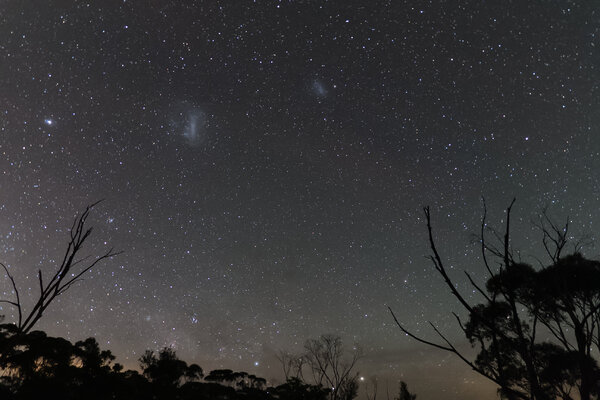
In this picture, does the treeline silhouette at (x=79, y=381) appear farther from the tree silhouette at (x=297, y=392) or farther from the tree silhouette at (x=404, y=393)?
the tree silhouette at (x=404, y=393)

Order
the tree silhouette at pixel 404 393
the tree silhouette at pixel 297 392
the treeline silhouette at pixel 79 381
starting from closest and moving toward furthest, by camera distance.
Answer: the treeline silhouette at pixel 79 381 → the tree silhouette at pixel 297 392 → the tree silhouette at pixel 404 393

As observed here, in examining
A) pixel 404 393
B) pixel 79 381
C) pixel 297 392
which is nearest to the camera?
pixel 79 381

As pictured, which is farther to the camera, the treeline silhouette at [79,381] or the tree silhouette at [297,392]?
the tree silhouette at [297,392]

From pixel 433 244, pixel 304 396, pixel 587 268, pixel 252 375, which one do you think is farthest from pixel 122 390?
pixel 587 268

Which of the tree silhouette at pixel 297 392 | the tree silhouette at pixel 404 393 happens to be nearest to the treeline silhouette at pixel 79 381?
the tree silhouette at pixel 297 392

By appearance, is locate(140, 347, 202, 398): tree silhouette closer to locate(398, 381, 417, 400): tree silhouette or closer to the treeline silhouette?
the treeline silhouette

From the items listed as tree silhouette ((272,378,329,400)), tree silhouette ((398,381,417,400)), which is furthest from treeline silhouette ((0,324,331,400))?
tree silhouette ((398,381,417,400))

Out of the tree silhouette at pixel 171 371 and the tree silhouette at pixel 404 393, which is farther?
the tree silhouette at pixel 404 393

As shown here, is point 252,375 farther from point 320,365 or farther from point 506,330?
point 506,330

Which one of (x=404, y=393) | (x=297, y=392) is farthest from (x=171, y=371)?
(x=404, y=393)

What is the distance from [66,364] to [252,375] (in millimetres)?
17735

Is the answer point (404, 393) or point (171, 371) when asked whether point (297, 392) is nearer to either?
point (171, 371)

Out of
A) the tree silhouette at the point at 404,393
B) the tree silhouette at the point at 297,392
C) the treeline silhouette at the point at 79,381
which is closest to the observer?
the treeline silhouette at the point at 79,381

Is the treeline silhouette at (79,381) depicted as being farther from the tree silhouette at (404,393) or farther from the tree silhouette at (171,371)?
the tree silhouette at (404,393)
